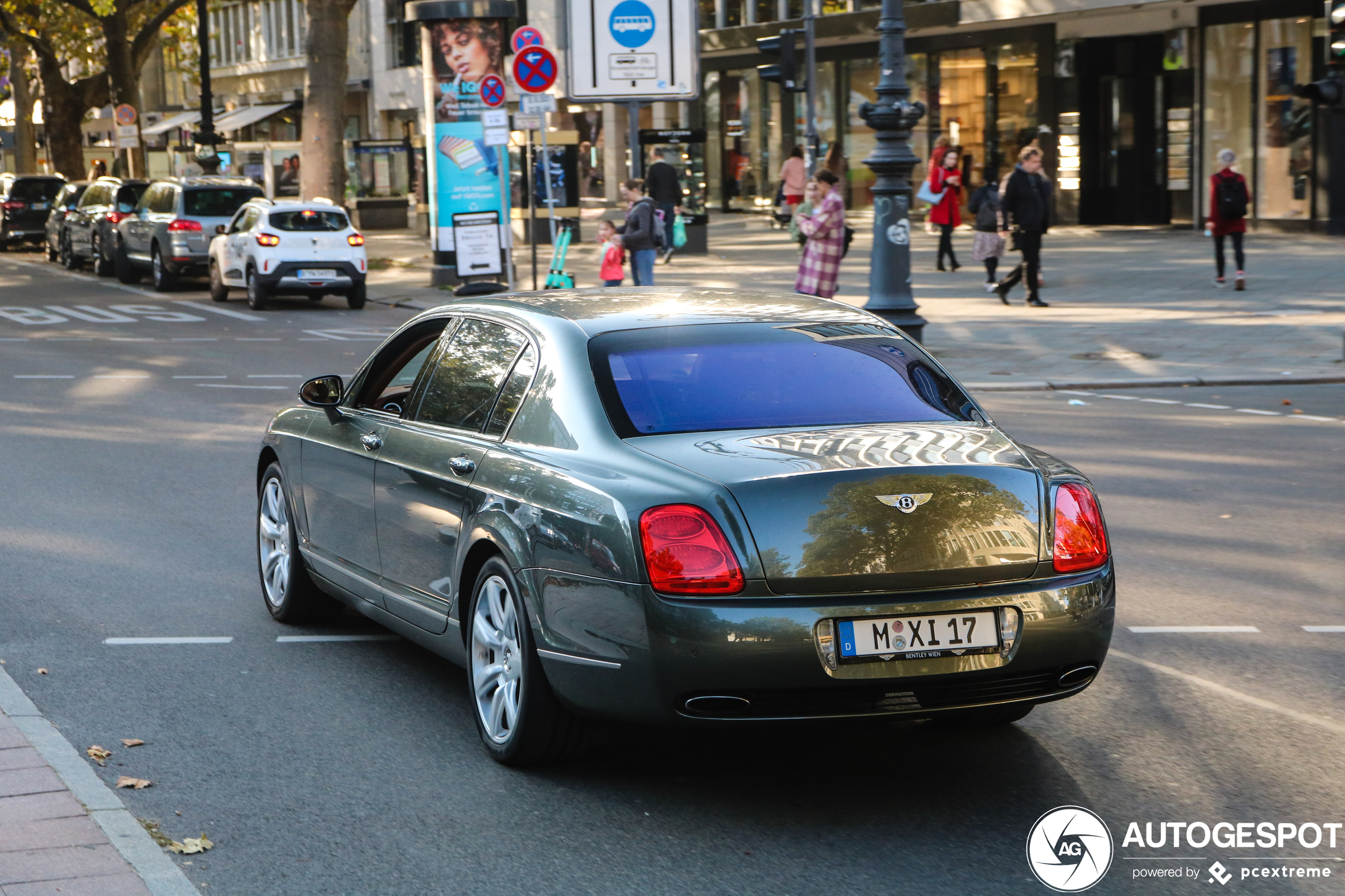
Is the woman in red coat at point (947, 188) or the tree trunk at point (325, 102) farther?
the tree trunk at point (325, 102)

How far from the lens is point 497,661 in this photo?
17.2ft

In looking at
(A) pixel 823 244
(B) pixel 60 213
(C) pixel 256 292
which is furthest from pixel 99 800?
(B) pixel 60 213

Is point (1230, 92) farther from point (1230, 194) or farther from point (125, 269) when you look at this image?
point (125, 269)

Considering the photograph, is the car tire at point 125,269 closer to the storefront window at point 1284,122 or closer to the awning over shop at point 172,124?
the storefront window at point 1284,122

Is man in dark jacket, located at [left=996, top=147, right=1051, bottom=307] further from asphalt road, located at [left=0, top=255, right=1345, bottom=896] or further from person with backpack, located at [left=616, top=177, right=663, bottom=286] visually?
asphalt road, located at [left=0, top=255, right=1345, bottom=896]

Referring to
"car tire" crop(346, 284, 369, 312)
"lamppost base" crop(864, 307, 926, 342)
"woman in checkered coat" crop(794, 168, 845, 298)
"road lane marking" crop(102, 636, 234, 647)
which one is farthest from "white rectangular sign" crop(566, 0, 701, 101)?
"road lane marking" crop(102, 636, 234, 647)

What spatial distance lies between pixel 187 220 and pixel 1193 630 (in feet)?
77.6

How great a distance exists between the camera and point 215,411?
45.1 feet

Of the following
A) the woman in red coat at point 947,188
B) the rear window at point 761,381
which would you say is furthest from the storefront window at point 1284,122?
the rear window at point 761,381

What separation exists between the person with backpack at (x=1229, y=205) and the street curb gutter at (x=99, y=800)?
57.2 feet

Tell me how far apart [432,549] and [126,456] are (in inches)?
261

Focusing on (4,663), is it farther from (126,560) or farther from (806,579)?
(806,579)

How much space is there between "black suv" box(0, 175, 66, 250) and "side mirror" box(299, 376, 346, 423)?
117ft

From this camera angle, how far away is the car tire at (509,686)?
4984mm
